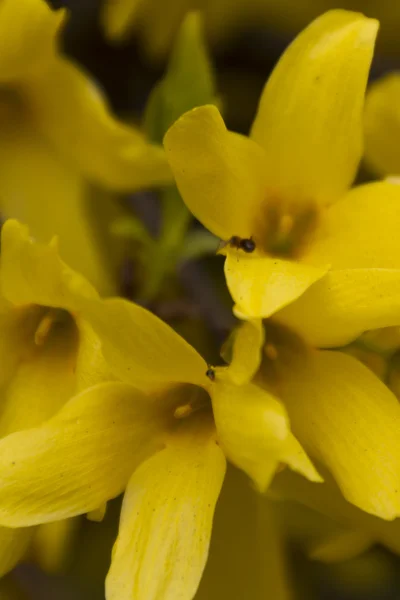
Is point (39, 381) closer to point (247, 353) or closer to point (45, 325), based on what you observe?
point (45, 325)

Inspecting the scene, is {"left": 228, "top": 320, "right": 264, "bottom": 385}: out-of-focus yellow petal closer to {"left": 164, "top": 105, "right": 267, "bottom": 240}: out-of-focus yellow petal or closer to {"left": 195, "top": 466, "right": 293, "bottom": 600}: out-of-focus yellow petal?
{"left": 164, "top": 105, "right": 267, "bottom": 240}: out-of-focus yellow petal

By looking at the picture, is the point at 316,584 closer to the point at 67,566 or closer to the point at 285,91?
the point at 67,566

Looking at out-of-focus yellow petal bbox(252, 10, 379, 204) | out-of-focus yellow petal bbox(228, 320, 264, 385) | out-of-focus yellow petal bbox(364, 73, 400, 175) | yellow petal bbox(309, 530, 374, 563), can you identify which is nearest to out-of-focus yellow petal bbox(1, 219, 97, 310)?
out-of-focus yellow petal bbox(228, 320, 264, 385)

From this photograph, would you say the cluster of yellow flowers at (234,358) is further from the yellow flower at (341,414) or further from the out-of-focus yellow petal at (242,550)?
the out-of-focus yellow petal at (242,550)

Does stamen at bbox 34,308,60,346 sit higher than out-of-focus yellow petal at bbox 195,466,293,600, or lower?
higher

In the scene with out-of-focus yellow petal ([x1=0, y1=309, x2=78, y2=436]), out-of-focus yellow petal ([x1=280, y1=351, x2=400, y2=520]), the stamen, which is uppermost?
out-of-focus yellow petal ([x1=280, y1=351, x2=400, y2=520])

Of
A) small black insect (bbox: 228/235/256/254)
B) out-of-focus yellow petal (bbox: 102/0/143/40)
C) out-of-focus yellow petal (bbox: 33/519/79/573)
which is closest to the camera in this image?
small black insect (bbox: 228/235/256/254)

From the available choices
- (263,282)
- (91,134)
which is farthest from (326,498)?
(91,134)
